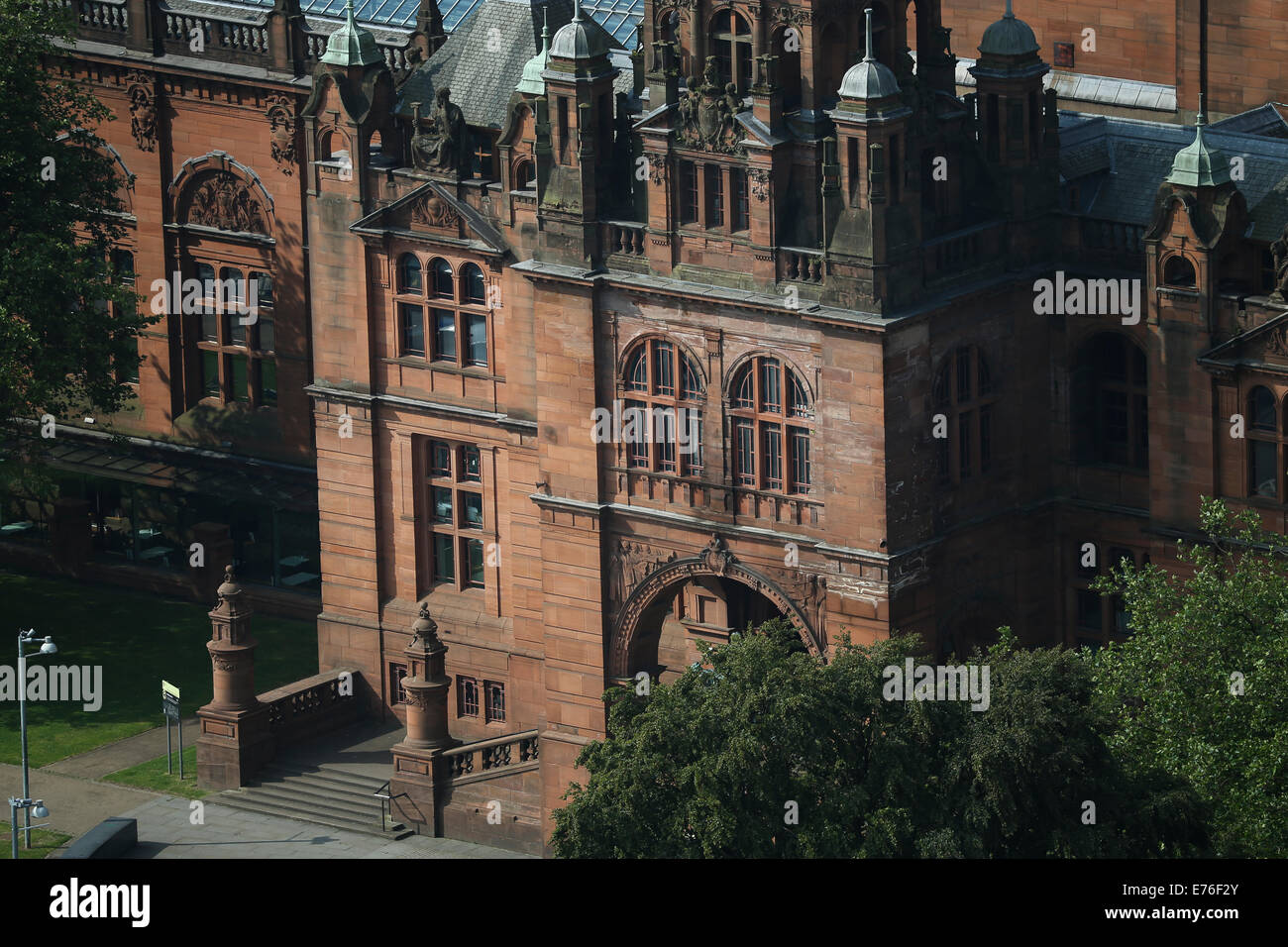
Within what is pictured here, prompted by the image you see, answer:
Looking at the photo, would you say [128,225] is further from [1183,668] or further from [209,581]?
[1183,668]

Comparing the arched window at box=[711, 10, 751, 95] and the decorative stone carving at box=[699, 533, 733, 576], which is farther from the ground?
the arched window at box=[711, 10, 751, 95]

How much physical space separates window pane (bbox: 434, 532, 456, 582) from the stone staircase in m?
6.33

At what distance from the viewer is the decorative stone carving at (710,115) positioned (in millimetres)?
82250

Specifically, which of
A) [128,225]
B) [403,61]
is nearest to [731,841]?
[403,61]

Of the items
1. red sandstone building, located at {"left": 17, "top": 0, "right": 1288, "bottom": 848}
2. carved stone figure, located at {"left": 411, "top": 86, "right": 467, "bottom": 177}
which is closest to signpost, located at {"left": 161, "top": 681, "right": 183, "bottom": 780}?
red sandstone building, located at {"left": 17, "top": 0, "right": 1288, "bottom": 848}

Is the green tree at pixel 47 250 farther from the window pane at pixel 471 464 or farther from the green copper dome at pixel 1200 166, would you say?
the green copper dome at pixel 1200 166

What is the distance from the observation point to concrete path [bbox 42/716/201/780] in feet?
309

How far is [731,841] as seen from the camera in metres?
72.2

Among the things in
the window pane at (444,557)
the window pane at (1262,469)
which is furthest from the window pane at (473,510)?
the window pane at (1262,469)

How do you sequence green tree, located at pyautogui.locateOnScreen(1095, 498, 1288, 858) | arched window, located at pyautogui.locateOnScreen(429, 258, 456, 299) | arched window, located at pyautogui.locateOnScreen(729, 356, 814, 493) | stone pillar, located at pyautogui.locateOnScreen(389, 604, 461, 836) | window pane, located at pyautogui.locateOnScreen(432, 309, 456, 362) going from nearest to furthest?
1. green tree, located at pyautogui.locateOnScreen(1095, 498, 1288, 858)
2. arched window, located at pyautogui.locateOnScreen(729, 356, 814, 493)
3. stone pillar, located at pyautogui.locateOnScreen(389, 604, 461, 836)
4. arched window, located at pyautogui.locateOnScreen(429, 258, 456, 299)
5. window pane, located at pyautogui.locateOnScreen(432, 309, 456, 362)

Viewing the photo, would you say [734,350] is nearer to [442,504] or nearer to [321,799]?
Result: [442,504]

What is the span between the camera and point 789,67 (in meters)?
82.8

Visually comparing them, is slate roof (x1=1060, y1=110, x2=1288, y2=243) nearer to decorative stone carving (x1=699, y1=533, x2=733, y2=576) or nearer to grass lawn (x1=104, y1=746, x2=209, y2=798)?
decorative stone carving (x1=699, y1=533, x2=733, y2=576)

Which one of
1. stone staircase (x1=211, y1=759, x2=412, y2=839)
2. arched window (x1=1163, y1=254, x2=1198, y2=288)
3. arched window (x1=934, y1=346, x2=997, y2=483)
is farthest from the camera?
stone staircase (x1=211, y1=759, x2=412, y2=839)
